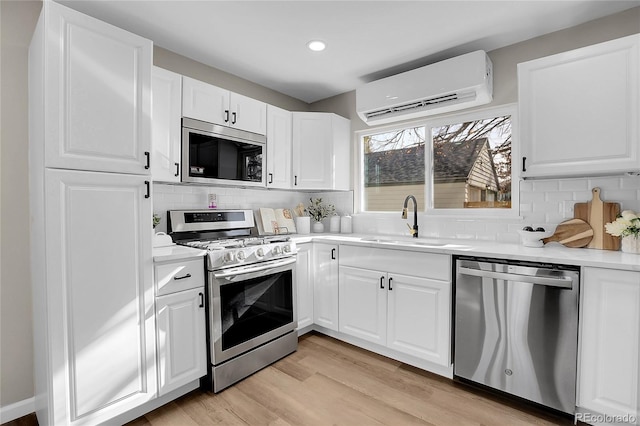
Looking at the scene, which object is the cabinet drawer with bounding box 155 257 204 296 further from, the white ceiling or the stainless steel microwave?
the white ceiling

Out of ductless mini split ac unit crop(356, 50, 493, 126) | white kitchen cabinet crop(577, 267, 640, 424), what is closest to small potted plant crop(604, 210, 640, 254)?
white kitchen cabinet crop(577, 267, 640, 424)

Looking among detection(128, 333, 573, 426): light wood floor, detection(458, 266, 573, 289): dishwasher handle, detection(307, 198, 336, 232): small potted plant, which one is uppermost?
detection(307, 198, 336, 232): small potted plant

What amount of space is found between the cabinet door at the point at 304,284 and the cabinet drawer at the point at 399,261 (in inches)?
13.6

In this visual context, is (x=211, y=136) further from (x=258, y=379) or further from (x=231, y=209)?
(x=258, y=379)

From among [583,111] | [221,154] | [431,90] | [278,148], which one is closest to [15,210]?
[221,154]

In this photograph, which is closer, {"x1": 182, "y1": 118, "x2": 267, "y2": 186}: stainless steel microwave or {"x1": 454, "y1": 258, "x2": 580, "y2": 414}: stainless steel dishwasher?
{"x1": 454, "y1": 258, "x2": 580, "y2": 414}: stainless steel dishwasher

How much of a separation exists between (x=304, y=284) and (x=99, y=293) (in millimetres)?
1659

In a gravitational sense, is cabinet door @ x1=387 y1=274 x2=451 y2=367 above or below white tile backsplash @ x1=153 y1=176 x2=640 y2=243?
below

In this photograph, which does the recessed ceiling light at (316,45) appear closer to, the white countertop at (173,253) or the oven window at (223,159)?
the oven window at (223,159)

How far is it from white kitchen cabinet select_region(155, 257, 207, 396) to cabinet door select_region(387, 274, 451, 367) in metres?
1.44

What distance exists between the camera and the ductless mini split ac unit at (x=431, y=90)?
98.0 inches

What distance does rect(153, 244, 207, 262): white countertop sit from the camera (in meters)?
1.92

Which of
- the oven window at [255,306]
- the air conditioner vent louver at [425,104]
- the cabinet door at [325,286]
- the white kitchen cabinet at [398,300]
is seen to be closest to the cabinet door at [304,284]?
the cabinet door at [325,286]

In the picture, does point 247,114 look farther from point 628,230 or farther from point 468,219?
point 628,230
